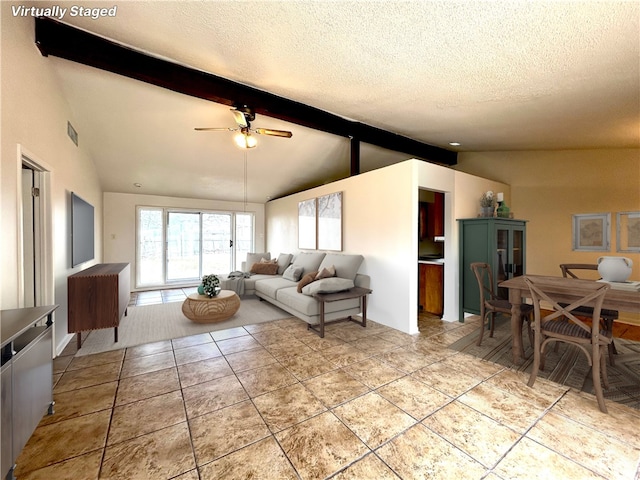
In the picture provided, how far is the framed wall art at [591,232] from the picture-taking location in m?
4.14

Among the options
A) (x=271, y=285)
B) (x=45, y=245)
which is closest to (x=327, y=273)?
(x=271, y=285)

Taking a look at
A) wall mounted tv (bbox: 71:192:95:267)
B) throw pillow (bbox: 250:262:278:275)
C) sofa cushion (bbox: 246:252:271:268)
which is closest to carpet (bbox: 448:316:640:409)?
throw pillow (bbox: 250:262:278:275)

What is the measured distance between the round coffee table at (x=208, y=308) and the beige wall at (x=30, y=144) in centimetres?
134

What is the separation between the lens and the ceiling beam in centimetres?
246

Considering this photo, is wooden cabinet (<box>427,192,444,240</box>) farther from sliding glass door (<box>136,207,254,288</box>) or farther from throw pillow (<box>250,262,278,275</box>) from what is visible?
sliding glass door (<box>136,207,254,288</box>)

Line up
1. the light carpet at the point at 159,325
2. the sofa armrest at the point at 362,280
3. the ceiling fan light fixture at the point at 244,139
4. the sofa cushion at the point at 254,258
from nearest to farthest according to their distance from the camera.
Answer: the light carpet at the point at 159,325 < the ceiling fan light fixture at the point at 244,139 < the sofa armrest at the point at 362,280 < the sofa cushion at the point at 254,258

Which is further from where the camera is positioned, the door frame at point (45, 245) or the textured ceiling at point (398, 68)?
the door frame at point (45, 245)

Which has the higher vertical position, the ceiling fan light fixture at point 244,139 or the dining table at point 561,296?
the ceiling fan light fixture at point 244,139

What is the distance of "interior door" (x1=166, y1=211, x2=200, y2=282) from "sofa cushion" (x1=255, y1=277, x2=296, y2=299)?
2.83 m

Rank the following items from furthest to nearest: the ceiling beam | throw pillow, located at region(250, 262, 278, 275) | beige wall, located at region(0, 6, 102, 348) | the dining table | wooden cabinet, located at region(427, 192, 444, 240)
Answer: throw pillow, located at region(250, 262, 278, 275) < wooden cabinet, located at region(427, 192, 444, 240) < the ceiling beam < the dining table < beige wall, located at region(0, 6, 102, 348)

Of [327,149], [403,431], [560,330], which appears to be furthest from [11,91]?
[560,330]

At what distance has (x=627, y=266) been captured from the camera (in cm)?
251

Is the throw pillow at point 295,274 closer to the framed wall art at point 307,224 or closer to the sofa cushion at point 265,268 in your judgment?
the framed wall art at point 307,224

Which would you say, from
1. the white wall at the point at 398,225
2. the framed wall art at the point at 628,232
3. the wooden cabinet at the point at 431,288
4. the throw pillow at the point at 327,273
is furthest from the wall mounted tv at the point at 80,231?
the framed wall art at the point at 628,232
